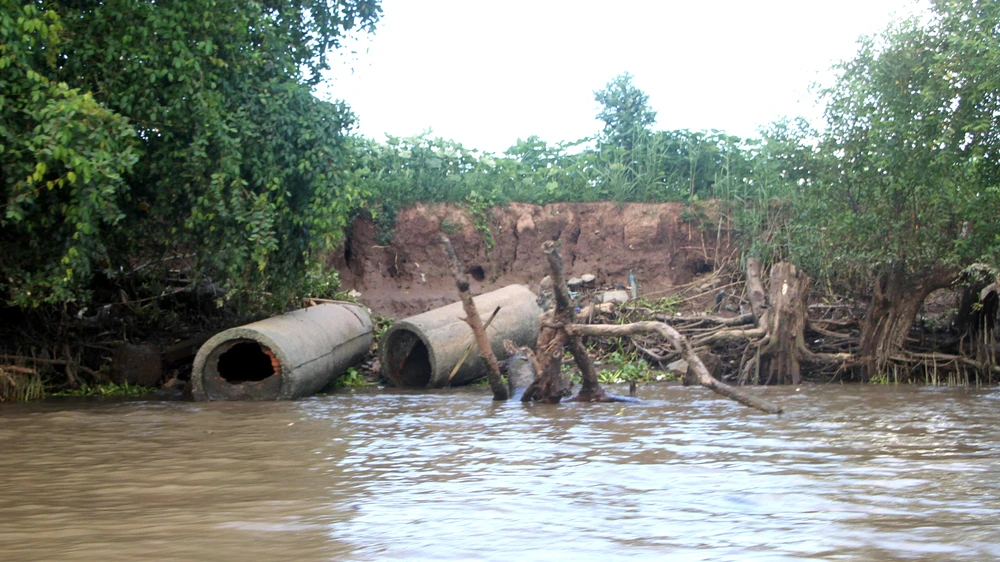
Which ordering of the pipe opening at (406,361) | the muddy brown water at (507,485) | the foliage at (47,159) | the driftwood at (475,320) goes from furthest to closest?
the pipe opening at (406,361), the driftwood at (475,320), the foliage at (47,159), the muddy brown water at (507,485)

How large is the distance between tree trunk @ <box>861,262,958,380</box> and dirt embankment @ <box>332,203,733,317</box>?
5.45m

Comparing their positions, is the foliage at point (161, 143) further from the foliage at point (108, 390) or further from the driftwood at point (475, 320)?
the foliage at point (108, 390)

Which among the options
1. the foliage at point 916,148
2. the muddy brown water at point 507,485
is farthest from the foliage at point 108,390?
the foliage at point 916,148

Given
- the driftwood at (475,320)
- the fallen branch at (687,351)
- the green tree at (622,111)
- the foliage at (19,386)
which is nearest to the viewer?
the fallen branch at (687,351)

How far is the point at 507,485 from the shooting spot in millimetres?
5613

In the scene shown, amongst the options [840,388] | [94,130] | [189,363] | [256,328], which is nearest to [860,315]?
[840,388]

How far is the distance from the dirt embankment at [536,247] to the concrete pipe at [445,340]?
4.73 m

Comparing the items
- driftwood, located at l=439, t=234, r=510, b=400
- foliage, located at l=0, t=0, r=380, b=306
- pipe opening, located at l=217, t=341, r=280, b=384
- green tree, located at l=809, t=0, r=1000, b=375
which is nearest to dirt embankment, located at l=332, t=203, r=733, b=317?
pipe opening, located at l=217, t=341, r=280, b=384

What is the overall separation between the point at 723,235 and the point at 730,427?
11178 millimetres

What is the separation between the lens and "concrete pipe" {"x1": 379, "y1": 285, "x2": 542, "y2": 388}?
12.3 metres

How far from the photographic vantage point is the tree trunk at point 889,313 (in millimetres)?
12695

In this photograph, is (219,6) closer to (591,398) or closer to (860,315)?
(591,398)

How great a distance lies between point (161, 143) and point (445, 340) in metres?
4.20

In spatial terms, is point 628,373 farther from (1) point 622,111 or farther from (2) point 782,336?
(1) point 622,111
